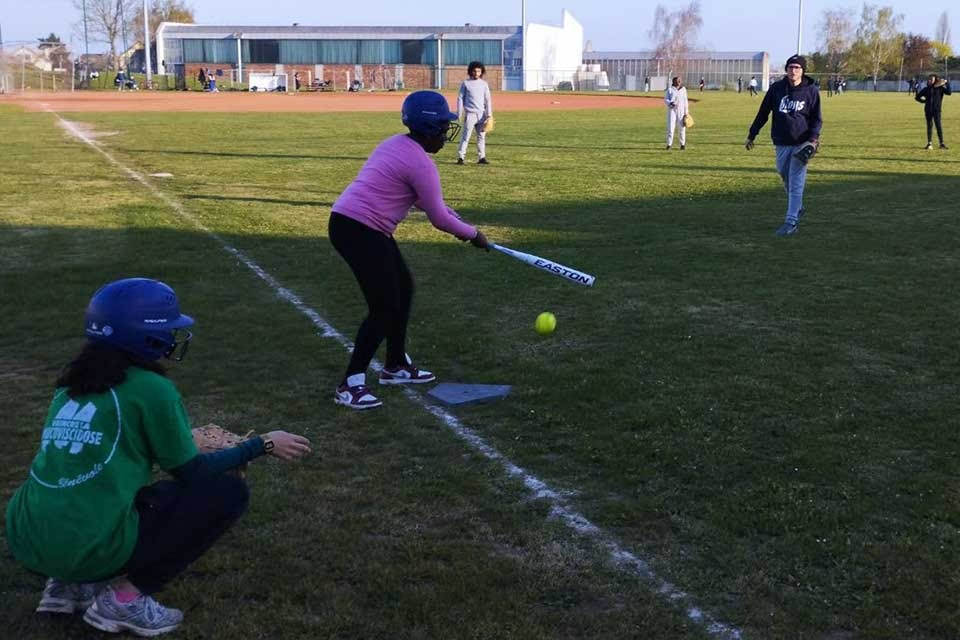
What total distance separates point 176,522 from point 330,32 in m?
90.7

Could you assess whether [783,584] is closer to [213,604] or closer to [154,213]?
[213,604]

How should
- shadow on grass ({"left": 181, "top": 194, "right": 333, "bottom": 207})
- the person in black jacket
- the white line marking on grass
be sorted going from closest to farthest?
1. the white line marking on grass
2. shadow on grass ({"left": 181, "top": 194, "right": 333, "bottom": 207})
3. the person in black jacket

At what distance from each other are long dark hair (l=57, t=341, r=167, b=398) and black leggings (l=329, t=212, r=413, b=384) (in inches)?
106

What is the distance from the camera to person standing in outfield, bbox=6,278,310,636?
3131 mm

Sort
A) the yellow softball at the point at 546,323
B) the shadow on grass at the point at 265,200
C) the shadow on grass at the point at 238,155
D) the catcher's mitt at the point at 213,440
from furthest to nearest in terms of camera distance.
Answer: the shadow on grass at the point at 238,155
the shadow on grass at the point at 265,200
the yellow softball at the point at 546,323
the catcher's mitt at the point at 213,440

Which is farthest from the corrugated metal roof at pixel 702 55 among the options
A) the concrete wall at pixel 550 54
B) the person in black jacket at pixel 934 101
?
the person in black jacket at pixel 934 101

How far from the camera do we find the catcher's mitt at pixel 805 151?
36.5ft

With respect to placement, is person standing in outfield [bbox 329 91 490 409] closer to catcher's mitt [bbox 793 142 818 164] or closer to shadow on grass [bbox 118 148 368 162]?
catcher's mitt [bbox 793 142 818 164]

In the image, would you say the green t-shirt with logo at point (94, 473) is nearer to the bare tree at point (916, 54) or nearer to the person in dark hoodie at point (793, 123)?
the person in dark hoodie at point (793, 123)

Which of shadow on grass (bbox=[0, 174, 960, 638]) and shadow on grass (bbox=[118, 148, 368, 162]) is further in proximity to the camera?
shadow on grass (bbox=[118, 148, 368, 162])

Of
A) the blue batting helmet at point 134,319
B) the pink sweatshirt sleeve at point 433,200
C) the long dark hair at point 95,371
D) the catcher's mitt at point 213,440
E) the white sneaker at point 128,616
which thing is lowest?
the white sneaker at point 128,616

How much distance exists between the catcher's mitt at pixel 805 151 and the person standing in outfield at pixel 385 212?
6.63m

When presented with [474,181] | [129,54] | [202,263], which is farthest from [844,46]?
[202,263]

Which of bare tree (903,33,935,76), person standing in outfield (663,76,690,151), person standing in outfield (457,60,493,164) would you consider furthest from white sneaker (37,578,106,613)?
bare tree (903,33,935,76)
